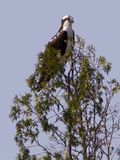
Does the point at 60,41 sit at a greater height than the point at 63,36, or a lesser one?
lesser

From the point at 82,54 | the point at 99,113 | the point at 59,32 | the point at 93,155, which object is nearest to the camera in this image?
the point at 93,155

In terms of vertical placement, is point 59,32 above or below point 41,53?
above

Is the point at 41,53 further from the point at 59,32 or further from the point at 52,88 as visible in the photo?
the point at 59,32

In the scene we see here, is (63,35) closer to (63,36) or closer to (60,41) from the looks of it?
(63,36)

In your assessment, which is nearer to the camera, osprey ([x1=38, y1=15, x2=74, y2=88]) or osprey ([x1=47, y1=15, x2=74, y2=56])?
osprey ([x1=38, y1=15, x2=74, y2=88])

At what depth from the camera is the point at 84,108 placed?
27.2 ft

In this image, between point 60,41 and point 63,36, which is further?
point 63,36

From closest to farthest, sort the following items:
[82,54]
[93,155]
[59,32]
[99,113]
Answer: [93,155] < [99,113] < [82,54] < [59,32]

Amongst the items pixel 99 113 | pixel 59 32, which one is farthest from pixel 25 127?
pixel 59 32

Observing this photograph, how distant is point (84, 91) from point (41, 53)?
41.0 inches

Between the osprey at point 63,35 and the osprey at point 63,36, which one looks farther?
the osprey at point 63,35

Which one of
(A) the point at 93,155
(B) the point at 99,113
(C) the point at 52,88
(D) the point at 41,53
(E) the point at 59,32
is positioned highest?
(E) the point at 59,32

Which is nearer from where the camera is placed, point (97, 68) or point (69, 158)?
point (69, 158)

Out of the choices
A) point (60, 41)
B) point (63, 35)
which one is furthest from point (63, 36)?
point (60, 41)
